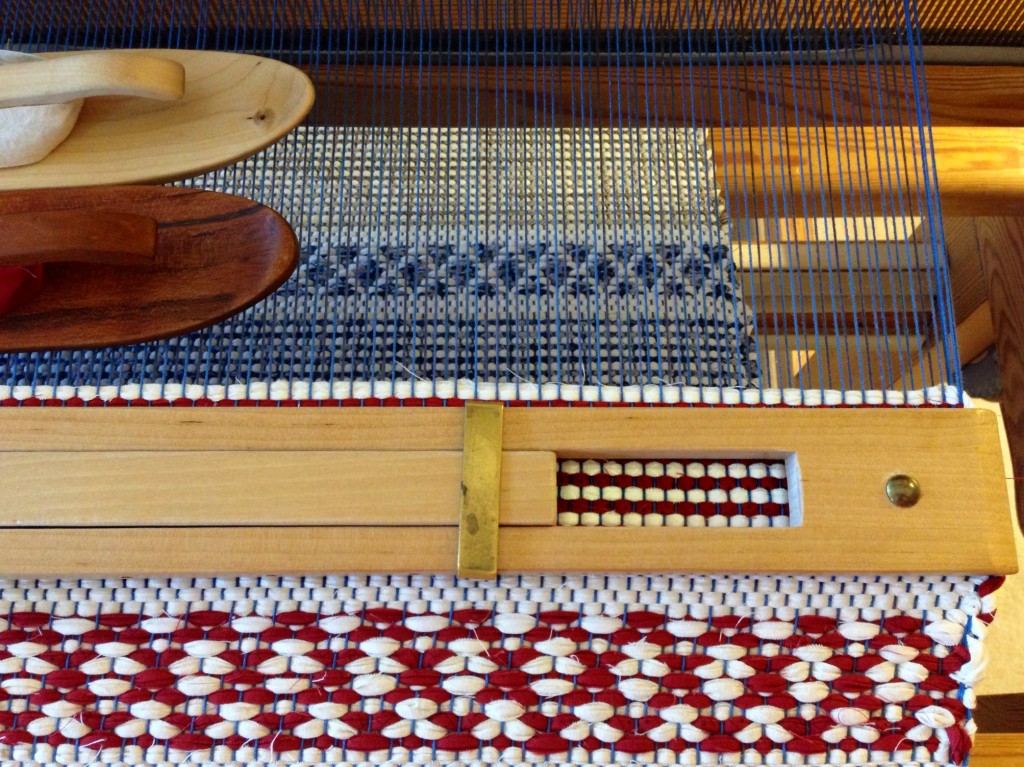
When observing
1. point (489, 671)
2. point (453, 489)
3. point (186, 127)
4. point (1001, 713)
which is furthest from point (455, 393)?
point (1001, 713)

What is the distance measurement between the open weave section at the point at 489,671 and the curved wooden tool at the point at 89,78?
382 mm

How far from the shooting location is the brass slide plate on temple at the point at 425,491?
69 cm

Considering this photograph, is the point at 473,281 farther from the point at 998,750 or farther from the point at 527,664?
the point at 998,750

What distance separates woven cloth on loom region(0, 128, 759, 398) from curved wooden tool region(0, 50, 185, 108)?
22cm

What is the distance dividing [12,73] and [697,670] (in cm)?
72

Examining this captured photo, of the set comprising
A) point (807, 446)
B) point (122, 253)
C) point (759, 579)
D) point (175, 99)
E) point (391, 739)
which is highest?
point (175, 99)

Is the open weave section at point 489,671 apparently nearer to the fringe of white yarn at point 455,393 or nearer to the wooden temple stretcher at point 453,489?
the wooden temple stretcher at point 453,489

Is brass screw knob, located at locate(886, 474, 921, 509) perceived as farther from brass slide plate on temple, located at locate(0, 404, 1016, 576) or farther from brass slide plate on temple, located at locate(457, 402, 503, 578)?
brass slide plate on temple, located at locate(457, 402, 503, 578)

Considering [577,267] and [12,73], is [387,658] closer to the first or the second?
[577,267]

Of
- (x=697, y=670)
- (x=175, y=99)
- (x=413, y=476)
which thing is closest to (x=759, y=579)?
(x=697, y=670)

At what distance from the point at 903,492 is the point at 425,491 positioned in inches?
14.4

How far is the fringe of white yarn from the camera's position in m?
0.74

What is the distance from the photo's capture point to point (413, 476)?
70 centimetres

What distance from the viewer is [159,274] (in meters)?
0.79
